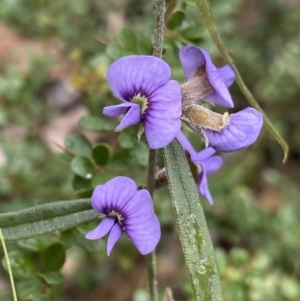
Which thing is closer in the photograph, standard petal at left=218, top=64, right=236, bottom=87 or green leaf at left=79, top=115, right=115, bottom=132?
standard petal at left=218, top=64, right=236, bottom=87

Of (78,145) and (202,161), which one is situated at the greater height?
(78,145)

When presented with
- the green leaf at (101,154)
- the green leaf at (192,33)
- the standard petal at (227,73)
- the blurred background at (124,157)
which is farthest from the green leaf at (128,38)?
the standard petal at (227,73)

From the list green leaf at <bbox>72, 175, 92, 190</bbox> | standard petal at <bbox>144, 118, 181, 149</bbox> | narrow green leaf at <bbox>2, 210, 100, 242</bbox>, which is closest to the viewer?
standard petal at <bbox>144, 118, 181, 149</bbox>

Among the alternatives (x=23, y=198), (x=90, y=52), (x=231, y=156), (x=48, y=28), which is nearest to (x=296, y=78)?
(x=231, y=156)

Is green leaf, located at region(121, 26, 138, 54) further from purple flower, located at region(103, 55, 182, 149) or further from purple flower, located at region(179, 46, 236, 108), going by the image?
purple flower, located at region(103, 55, 182, 149)

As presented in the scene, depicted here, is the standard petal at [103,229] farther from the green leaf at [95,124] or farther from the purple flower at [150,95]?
the green leaf at [95,124]

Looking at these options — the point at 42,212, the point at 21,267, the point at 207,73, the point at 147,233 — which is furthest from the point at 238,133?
the point at 21,267

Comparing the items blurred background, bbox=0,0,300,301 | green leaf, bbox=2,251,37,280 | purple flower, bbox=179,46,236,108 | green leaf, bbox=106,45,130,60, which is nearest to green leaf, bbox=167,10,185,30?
blurred background, bbox=0,0,300,301

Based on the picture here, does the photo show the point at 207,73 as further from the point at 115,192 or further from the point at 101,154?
the point at 101,154
